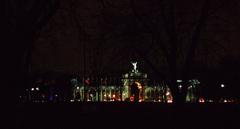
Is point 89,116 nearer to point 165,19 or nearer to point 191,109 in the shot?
point 191,109

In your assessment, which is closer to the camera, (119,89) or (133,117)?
(133,117)

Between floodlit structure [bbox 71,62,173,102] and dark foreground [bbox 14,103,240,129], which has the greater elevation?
floodlit structure [bbox 71,62,173,102]

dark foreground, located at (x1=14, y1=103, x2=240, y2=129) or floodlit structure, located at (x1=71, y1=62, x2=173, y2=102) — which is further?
floodlit structure, located at (x1=71, y1=62, x2=173, y2=102)

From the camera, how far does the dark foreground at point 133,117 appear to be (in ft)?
73.4

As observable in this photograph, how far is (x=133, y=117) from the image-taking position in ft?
82.4

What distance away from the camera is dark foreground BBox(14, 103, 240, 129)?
73.4 feet

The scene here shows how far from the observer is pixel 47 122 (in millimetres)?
23141

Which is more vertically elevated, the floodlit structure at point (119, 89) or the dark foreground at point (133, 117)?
the floodlit structure at point (119, 89)

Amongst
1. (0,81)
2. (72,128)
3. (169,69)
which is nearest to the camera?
(0,81)

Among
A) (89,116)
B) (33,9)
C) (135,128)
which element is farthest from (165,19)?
(33,9)

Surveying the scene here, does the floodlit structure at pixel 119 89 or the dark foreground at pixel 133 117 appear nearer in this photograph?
the dark foreground at pixel 133 117

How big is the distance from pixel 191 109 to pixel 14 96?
11712 millimetres

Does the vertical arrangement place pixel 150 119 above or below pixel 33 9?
below

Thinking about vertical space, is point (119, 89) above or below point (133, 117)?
above
